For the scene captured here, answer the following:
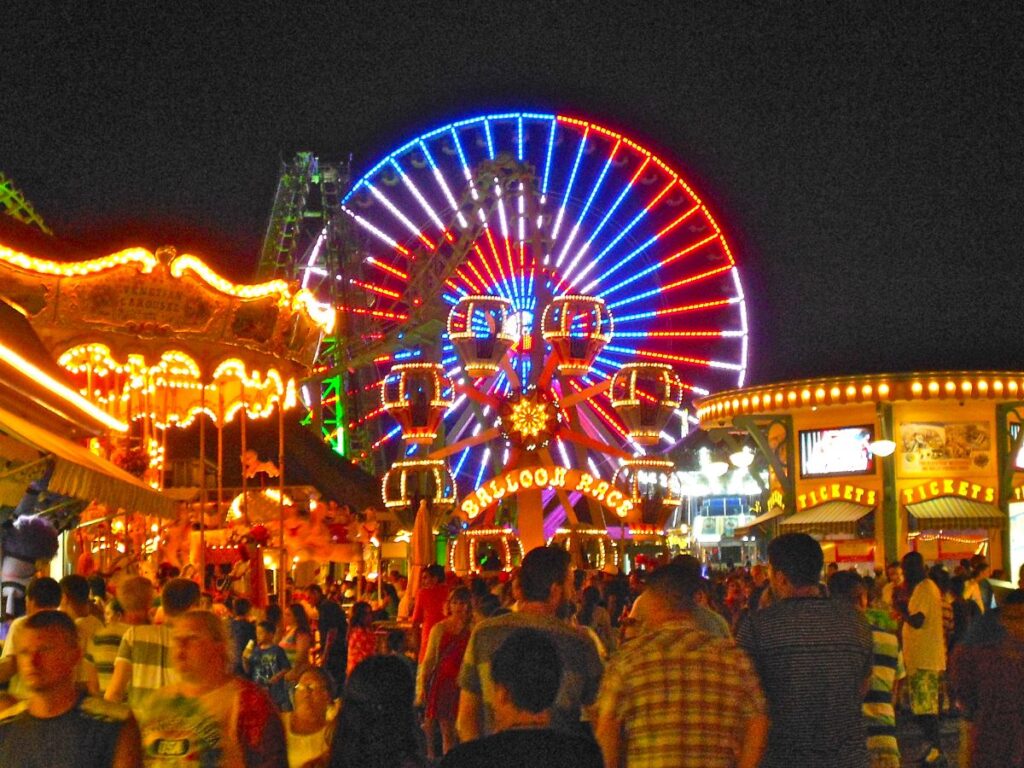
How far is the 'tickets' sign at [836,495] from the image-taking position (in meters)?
24.6

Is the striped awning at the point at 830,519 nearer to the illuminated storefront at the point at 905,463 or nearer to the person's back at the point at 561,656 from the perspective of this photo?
the illuminated storefront at the point at 905,463

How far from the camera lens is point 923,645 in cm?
1112

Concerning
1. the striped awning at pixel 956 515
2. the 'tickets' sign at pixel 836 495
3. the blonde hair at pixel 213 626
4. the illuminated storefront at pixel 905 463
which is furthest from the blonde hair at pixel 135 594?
the 'tickets' sign at pixel 836 495

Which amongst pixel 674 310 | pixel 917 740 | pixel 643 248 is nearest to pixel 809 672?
pixel 917 740

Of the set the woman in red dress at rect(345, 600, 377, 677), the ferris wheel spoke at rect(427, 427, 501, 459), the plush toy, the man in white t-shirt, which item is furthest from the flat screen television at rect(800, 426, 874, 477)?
the plush toy

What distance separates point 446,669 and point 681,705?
3502 mm

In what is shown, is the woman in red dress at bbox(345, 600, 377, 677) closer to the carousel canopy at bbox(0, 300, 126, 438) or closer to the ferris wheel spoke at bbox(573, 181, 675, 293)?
the carousel canopy at bbox(0, 300, 126, 438)

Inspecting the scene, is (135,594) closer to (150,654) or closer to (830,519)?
(150,654)

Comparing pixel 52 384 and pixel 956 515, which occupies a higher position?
pixel 52 384

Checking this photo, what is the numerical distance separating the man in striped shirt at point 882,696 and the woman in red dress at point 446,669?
2102 millimetres

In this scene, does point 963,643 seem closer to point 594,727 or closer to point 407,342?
point 594,727

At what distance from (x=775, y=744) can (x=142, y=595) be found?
2952 mm

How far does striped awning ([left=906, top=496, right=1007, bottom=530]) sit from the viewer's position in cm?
2317

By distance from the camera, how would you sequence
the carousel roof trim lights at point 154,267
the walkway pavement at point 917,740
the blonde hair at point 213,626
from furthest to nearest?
1. the carousel roof trim lights at point 154,267
2. the walkway pavement at point 917,740
3. the blonde hair at point 213,626
